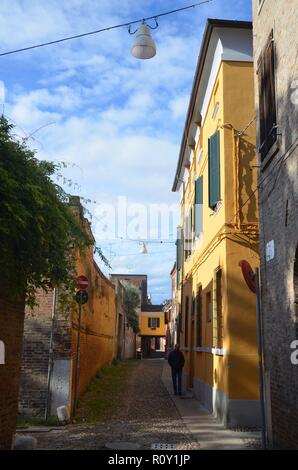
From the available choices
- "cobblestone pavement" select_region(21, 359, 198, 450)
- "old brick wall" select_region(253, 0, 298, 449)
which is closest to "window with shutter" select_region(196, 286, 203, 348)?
"cobblestone pavement" select_region(21, 359, 198, 450)

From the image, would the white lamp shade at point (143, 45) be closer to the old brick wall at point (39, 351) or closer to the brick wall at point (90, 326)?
the old brick wall at point (39, 351)

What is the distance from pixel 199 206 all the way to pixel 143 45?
7535 mm

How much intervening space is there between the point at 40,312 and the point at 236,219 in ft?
15.1

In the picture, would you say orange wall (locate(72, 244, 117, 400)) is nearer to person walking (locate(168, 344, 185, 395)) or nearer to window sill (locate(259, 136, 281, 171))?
person walking (locate(168, 344, 185, 395))

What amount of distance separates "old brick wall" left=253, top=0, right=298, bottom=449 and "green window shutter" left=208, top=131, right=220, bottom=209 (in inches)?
136

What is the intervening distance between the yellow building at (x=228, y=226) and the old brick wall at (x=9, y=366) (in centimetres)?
477

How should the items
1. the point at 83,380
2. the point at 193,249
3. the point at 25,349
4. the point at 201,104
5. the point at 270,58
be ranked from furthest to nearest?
1. the point at 193,249
2. the point at 201,104
3. the point at 83,380
4. the point at 25,349
5. the point at 270,58

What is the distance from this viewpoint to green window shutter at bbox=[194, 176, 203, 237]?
14867 mm

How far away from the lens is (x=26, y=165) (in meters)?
5.83

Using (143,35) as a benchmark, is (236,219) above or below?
below

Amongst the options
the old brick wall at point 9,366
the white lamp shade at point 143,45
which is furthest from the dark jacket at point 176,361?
the white lamp shade at point 143,45

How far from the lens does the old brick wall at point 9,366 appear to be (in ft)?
20.3
